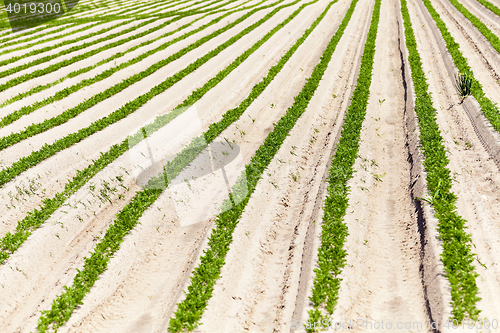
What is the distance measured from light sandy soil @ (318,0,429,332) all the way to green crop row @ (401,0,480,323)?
1.91ft

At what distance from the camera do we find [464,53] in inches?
761

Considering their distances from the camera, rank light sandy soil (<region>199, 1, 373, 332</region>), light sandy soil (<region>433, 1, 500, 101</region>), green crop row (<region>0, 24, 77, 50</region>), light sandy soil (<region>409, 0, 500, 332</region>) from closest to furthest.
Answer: light sandy soil (<region>409, 0, 500, 332</region>) < light sandy soil (<region>199, 1, 373, 332</region>) < light sandy soil (<region>433, 1, 500, 101</region>) < green crop row (<region>0, 24, 77, 50</region>)

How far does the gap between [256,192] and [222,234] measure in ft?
6.72

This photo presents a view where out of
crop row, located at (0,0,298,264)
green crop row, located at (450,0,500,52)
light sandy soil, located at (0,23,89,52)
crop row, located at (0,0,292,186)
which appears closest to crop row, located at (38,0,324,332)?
crop row, located at (0,0,298,264)

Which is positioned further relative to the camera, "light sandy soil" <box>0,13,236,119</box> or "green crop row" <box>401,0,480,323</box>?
"light sandy soil" <box>0,13,236,119</box>

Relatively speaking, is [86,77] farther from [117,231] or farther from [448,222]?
[448,222]

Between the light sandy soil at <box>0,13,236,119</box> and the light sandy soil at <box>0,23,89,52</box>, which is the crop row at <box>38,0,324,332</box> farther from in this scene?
the light sandy soil at <box>0,23,89,52</box>

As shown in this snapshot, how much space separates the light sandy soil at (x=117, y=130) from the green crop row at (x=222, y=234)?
3.53m

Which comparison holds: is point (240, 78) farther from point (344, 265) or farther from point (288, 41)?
point (344, 265)

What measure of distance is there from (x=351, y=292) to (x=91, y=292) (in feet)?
18.3

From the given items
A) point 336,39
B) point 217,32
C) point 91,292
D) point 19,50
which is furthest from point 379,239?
point 19,50

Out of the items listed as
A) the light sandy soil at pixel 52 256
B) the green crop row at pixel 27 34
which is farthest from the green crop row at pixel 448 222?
the green crop row at pixel 27 34

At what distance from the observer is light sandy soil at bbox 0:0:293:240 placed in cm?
1047

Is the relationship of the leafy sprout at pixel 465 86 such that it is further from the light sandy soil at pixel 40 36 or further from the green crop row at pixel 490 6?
the light sandy soil at pixel 40 36
